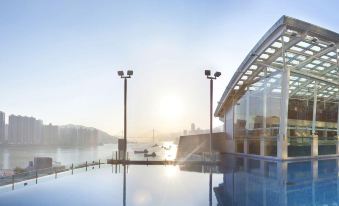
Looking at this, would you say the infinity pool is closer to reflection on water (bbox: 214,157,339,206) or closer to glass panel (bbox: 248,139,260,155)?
reflection on water (bbox: 214,157,339,206)

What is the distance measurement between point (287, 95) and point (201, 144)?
47.0 ft

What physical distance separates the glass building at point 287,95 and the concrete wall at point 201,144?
726 mm

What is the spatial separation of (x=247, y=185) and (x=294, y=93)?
2417 cm

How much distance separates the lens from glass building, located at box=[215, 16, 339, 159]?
26812 millimetres

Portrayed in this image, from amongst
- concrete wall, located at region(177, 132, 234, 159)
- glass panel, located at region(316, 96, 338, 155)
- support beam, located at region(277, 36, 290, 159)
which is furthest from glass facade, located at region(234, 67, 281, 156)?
glass panel, located at region(316, 96, 338, 155)

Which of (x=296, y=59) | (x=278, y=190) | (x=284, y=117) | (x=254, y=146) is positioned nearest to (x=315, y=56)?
(x=296, y=59)

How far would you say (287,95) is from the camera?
27828mm

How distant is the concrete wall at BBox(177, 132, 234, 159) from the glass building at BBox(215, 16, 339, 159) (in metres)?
0.73

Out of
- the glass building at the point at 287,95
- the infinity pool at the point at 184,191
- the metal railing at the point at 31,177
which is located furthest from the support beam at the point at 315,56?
the metal railing at the point at 31,177

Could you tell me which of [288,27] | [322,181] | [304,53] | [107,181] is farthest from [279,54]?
[107,181]

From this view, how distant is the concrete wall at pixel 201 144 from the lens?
38719mm

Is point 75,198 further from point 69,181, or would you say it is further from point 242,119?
point 242,119

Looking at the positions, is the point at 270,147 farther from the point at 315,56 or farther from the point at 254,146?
the point at 315,56

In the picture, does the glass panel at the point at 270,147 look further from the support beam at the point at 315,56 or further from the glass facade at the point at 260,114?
the support beam at the point at 315,56
